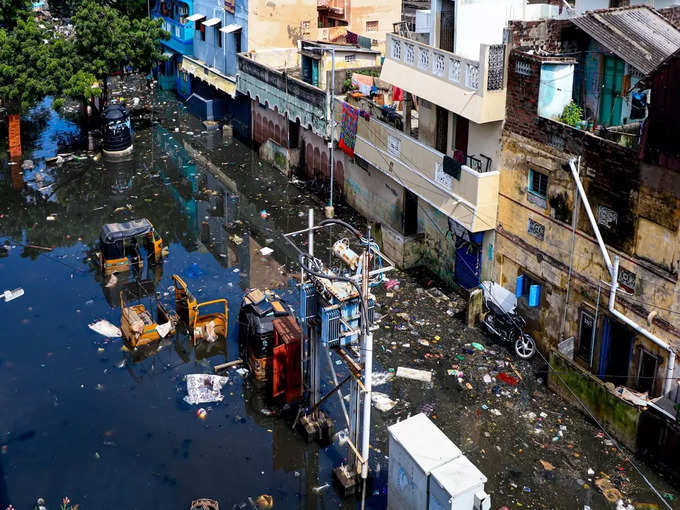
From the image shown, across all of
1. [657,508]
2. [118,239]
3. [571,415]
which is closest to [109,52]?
[118,239]

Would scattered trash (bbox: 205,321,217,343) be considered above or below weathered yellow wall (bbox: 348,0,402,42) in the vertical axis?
below

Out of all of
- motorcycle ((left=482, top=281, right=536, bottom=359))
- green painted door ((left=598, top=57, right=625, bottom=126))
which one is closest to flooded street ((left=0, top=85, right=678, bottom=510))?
motorcycle ((left=482, top=281, right=536, bottom=359))

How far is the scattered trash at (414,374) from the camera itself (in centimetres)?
1641

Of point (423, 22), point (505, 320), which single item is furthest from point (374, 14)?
point (505, 320)

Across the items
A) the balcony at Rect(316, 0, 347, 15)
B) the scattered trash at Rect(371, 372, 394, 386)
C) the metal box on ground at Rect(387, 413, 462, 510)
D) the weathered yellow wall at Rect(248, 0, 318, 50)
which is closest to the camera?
the metal box on ground at Rect(387, 413, 462, 510)

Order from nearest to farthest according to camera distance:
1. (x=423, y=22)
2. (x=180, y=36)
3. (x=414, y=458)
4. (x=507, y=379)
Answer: (x=414, y=458) < (x=507, y=379) < (x=423, y=22) < (x=180, y=36)

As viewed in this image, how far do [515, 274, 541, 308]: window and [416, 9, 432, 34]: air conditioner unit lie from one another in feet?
21.4

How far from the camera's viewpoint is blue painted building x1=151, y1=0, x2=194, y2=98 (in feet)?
124

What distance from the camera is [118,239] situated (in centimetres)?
2069

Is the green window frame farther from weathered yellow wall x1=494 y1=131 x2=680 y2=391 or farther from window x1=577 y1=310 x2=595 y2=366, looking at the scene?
window x1=577 y1=310 x2=595 y2=366

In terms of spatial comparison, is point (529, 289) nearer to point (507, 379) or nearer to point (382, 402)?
point (507, 379)

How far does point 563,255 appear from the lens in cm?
1595

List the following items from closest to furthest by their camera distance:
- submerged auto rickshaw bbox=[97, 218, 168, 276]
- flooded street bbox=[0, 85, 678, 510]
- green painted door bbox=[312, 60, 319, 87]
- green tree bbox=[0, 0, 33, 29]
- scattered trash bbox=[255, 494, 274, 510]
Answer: scattered trash bbox=[255, 494, 274, 510]
flooded street bbox=[0, 85, 678, 510]
submerged auto rickshaw bbox=[97, 218, 168, 276]
green painted door bbox=[312, 60, 319, 87]
green tree bbox=[0, 0, 33, 29]

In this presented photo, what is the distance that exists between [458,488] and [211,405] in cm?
644
